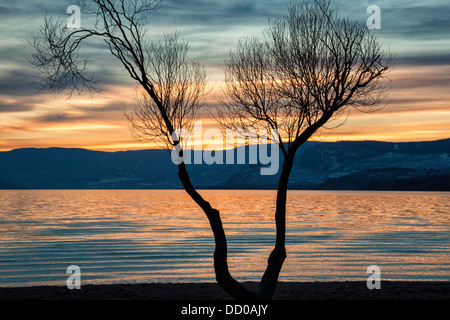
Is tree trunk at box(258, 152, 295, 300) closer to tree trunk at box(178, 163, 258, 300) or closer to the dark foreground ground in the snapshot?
tree trunk at box(178, 163, 258, 300)

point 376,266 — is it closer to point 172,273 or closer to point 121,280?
point 172,273

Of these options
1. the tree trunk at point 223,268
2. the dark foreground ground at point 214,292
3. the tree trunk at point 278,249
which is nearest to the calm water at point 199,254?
the dark foreground ground at point 214,292

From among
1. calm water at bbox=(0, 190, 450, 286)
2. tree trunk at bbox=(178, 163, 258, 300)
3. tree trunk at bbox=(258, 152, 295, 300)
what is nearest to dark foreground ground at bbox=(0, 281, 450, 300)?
tree trunk at bbox=(258, 152, 295, 300)

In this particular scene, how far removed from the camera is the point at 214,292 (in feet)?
67.9

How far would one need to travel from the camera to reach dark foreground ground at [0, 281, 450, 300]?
62.3ft

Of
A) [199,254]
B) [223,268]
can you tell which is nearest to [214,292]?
[223,268]

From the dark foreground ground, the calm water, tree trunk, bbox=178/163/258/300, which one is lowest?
the calm water

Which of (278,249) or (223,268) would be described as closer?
(223,268)

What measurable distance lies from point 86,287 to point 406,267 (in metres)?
22.8

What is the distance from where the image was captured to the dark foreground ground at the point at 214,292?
19000 mm

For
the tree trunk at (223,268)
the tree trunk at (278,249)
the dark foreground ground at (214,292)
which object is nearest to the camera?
the tree trunk at (223,268)

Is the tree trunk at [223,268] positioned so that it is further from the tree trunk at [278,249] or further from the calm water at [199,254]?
the calm water at [199,254]

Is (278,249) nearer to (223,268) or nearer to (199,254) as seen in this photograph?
(223,268)
